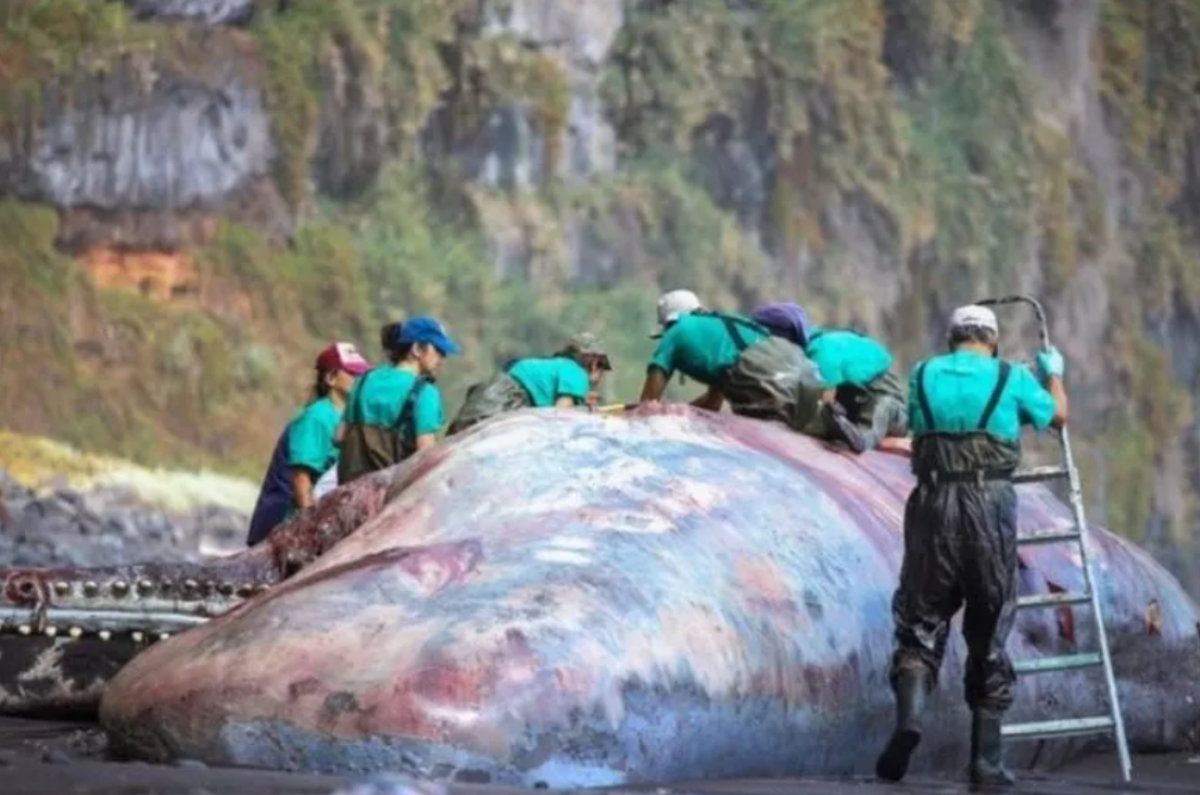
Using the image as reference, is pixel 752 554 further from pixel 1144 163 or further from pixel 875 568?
pixel 1144 163

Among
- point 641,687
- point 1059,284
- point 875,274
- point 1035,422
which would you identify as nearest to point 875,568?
point 1035,422

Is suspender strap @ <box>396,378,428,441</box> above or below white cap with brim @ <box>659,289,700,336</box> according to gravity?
below

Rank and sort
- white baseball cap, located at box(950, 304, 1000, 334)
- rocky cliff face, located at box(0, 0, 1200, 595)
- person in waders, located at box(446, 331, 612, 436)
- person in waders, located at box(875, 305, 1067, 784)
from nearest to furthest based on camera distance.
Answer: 1. person in waders, located at box(875, 305, 1067, 784)
2. white baseball cap, located at box(950, 304, 1000, 334)
3. person in waders, located at box(446, 331, 612, 436)
4. rocky cliff face, located at box(0, 0, 1200, 595)

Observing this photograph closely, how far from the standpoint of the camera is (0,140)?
42125 mm

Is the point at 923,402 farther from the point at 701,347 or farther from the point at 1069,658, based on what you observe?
the point at 701,347

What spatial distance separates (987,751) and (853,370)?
3467mm

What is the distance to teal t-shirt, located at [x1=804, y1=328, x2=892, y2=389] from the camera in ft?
49.2

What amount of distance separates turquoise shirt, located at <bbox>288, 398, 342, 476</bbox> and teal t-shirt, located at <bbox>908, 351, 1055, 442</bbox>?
494 centimetres

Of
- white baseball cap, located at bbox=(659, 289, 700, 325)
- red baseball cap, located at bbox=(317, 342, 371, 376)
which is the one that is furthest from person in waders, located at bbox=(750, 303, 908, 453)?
red baseball cap, located at bbox=(317, 342, 371, 376)

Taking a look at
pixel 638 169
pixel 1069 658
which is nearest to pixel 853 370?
pixel 1069 658

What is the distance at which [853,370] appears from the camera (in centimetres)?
1505

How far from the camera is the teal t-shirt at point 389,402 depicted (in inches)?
589

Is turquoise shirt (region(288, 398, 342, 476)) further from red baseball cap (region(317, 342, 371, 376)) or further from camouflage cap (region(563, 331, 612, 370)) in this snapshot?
camouflage cap (region(563, 331, 612, 370))

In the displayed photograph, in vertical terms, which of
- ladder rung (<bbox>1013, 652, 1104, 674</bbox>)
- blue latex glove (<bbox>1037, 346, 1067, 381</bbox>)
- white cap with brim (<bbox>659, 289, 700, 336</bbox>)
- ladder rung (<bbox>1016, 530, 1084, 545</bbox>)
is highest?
white cap with brim (<bbox>659, 289, 700, 336</bbox>)
